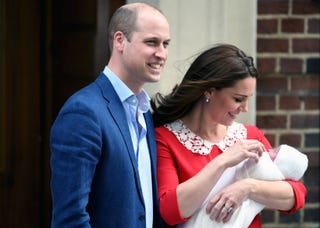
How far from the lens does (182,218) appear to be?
2855 millimetres

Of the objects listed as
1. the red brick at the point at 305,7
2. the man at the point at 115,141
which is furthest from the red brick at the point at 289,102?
the man at the point at 115,141

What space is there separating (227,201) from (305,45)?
1615 mm

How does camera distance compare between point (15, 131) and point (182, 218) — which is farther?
point (15, 131)

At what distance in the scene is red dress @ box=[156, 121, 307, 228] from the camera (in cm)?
288

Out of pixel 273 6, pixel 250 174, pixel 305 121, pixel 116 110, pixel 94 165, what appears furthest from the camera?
pixel 305 121

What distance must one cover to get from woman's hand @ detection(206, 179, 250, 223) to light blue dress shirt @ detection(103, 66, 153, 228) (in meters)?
0.24

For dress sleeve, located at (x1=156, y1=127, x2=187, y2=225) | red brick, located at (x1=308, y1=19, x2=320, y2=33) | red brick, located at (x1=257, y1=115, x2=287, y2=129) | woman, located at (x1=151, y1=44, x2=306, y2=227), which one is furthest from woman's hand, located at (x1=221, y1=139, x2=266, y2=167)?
red brick, located at (x1=308, y1=19, x2=320, y2=33)

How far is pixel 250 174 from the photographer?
2.94 meters

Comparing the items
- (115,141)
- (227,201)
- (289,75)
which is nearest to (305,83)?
(289,75)

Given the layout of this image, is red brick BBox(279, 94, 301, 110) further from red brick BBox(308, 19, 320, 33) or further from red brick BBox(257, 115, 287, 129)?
red brick BBox(308, 19, 320, 33)

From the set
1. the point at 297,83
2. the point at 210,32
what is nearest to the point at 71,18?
the point at 210,32

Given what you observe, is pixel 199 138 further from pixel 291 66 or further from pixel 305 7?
pixel 305 7

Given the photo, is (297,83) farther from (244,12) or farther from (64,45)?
(64,45)

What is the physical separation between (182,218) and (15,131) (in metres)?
2.28
